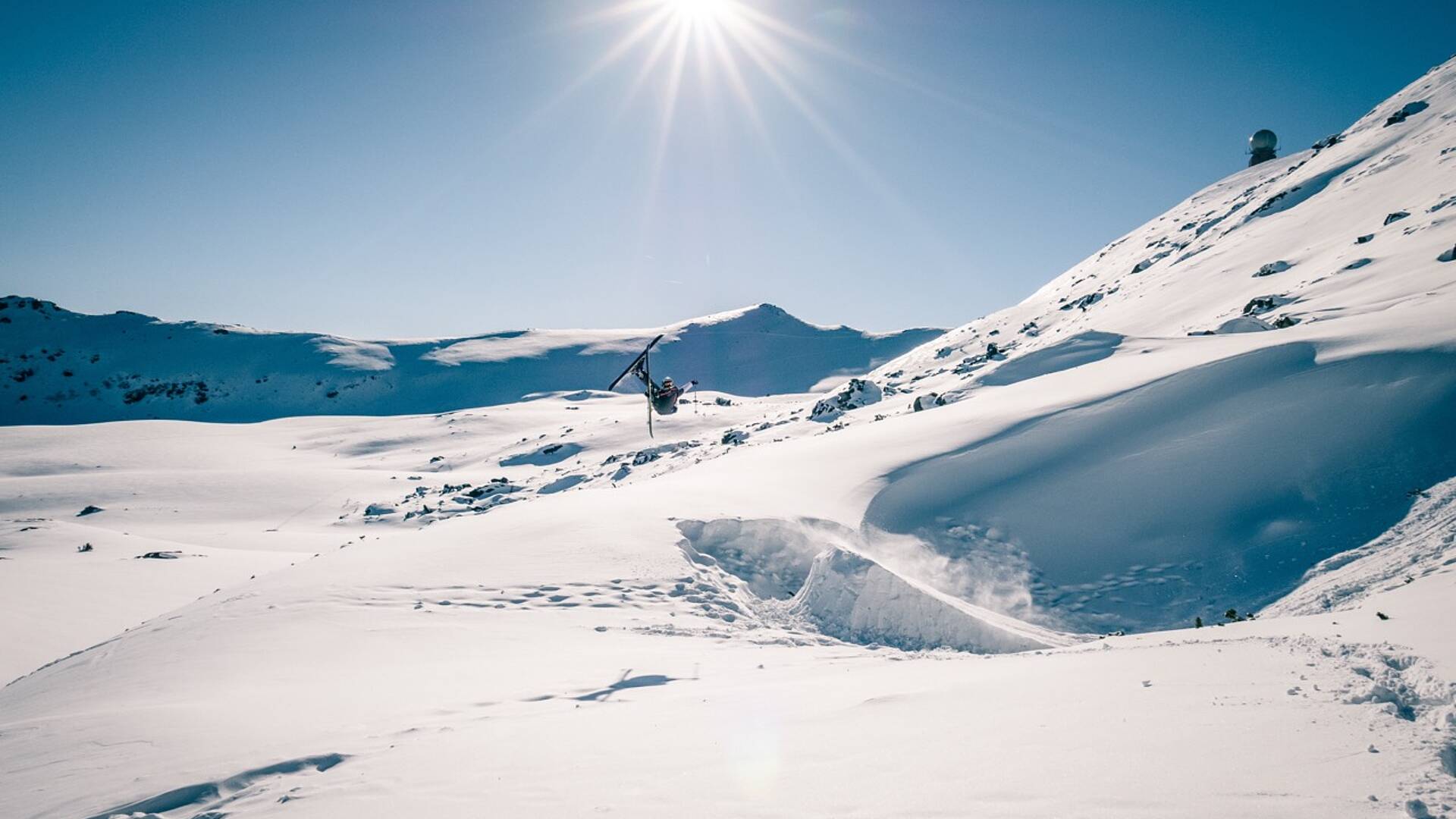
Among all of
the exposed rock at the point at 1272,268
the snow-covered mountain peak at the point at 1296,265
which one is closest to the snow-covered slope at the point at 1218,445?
the snow-covered mountain peak at the point at 1296,265

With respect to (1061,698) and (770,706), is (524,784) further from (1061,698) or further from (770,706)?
(1061,698)

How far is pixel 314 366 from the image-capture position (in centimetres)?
8362

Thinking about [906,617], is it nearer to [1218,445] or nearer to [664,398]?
[1218,445]

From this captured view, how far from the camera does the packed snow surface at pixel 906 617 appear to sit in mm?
4547

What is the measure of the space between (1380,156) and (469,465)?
2150 inches

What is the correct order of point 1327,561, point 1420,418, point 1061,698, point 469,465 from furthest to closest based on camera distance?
point 469,465 < point 1420,418 < point 1327,561 < point 1061,698

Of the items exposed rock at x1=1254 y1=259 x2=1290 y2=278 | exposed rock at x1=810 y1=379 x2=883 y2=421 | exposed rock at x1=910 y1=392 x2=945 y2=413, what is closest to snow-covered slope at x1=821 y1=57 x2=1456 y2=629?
exposed rock at x1=910 y1=392 x2=945 y2=413

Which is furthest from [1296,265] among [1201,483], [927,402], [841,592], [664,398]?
[664,398]

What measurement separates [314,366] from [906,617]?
91149 mm

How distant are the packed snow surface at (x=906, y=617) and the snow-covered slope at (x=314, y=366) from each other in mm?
51651

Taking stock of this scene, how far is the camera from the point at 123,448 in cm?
4522

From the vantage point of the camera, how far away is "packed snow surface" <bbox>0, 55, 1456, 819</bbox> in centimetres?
455

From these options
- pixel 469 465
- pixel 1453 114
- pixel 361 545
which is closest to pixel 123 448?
pixel 469 465

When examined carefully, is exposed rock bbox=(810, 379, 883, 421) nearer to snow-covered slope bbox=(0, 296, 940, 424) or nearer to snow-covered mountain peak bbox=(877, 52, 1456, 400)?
snow-covered mountain peak bbox=(877, 52, 1456, 400)
